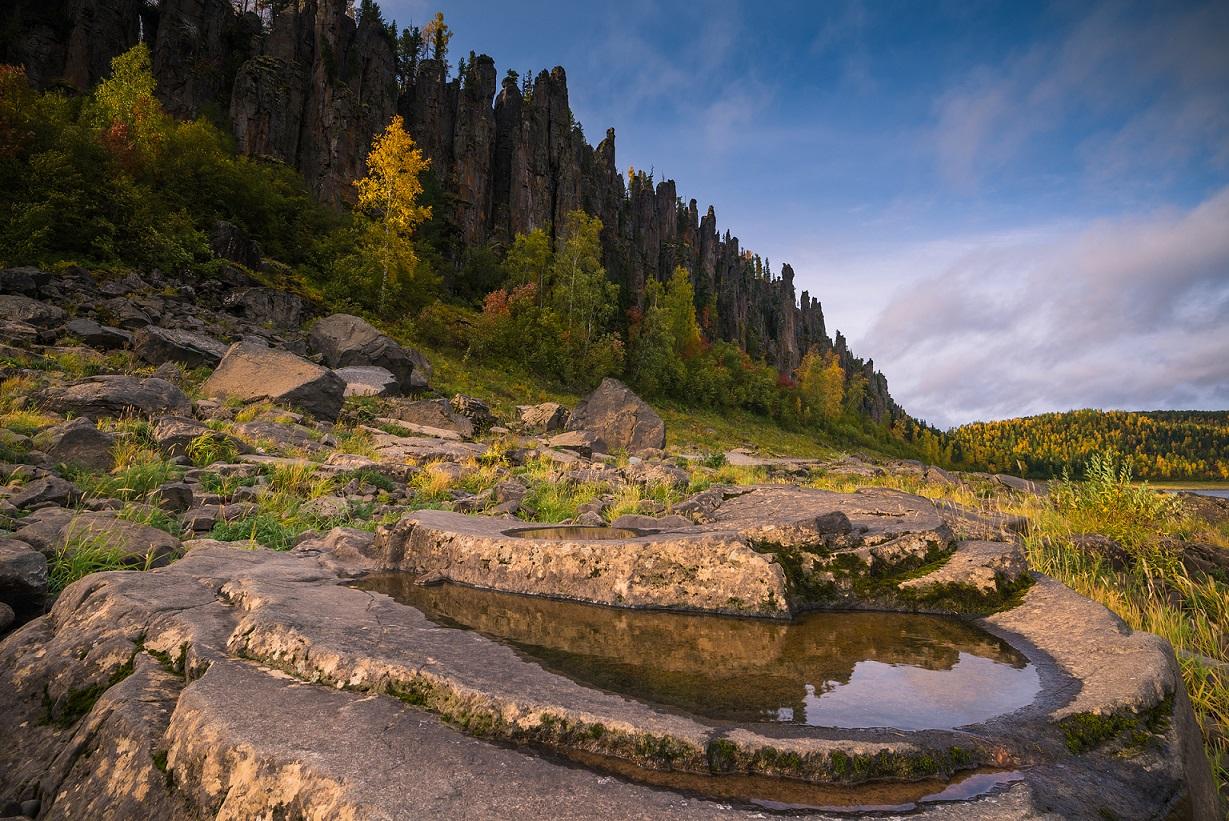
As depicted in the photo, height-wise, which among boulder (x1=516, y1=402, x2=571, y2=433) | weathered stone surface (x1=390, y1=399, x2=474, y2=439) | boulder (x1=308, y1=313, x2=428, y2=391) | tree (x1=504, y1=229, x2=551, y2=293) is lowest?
weathered stone surface (x1=390, y1=399, x2=474, y2=439)

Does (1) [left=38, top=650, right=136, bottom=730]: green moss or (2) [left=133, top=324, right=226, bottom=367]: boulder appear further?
(2) [left=133, top=324, right=226, bottom=367]: boulder

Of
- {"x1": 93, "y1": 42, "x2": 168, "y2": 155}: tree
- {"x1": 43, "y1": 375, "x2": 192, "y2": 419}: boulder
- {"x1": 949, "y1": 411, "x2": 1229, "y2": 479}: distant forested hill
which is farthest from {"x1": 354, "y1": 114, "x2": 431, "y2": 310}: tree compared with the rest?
{"x1": 949, "y1": 411, "x2": 1229, "y2": 479}: distant forested hill

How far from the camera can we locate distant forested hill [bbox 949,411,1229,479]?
302ft

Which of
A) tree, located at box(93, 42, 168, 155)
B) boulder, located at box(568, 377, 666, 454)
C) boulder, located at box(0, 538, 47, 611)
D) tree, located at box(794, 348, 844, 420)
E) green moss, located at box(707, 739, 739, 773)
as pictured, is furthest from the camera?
tree, located at box(794, 348, 844, 420)

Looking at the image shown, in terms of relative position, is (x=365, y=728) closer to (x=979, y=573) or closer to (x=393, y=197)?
(x=979, y=573)

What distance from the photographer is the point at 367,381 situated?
700 inches

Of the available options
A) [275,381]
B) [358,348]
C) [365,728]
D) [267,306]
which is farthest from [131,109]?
[365,728]

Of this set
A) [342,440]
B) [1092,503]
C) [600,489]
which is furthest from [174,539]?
[1092,503]

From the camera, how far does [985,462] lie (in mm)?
128500

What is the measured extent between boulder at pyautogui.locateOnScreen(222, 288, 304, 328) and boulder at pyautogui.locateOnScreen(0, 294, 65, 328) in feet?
24.1

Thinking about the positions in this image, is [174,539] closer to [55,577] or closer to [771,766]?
[55,577]

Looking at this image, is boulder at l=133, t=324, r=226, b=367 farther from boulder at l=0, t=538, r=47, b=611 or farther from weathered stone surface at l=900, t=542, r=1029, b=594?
weathered stone surface at l=900, t=542, r=1029, b=594

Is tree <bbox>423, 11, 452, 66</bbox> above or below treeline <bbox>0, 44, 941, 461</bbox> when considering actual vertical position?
above

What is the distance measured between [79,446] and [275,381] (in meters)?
7.67
